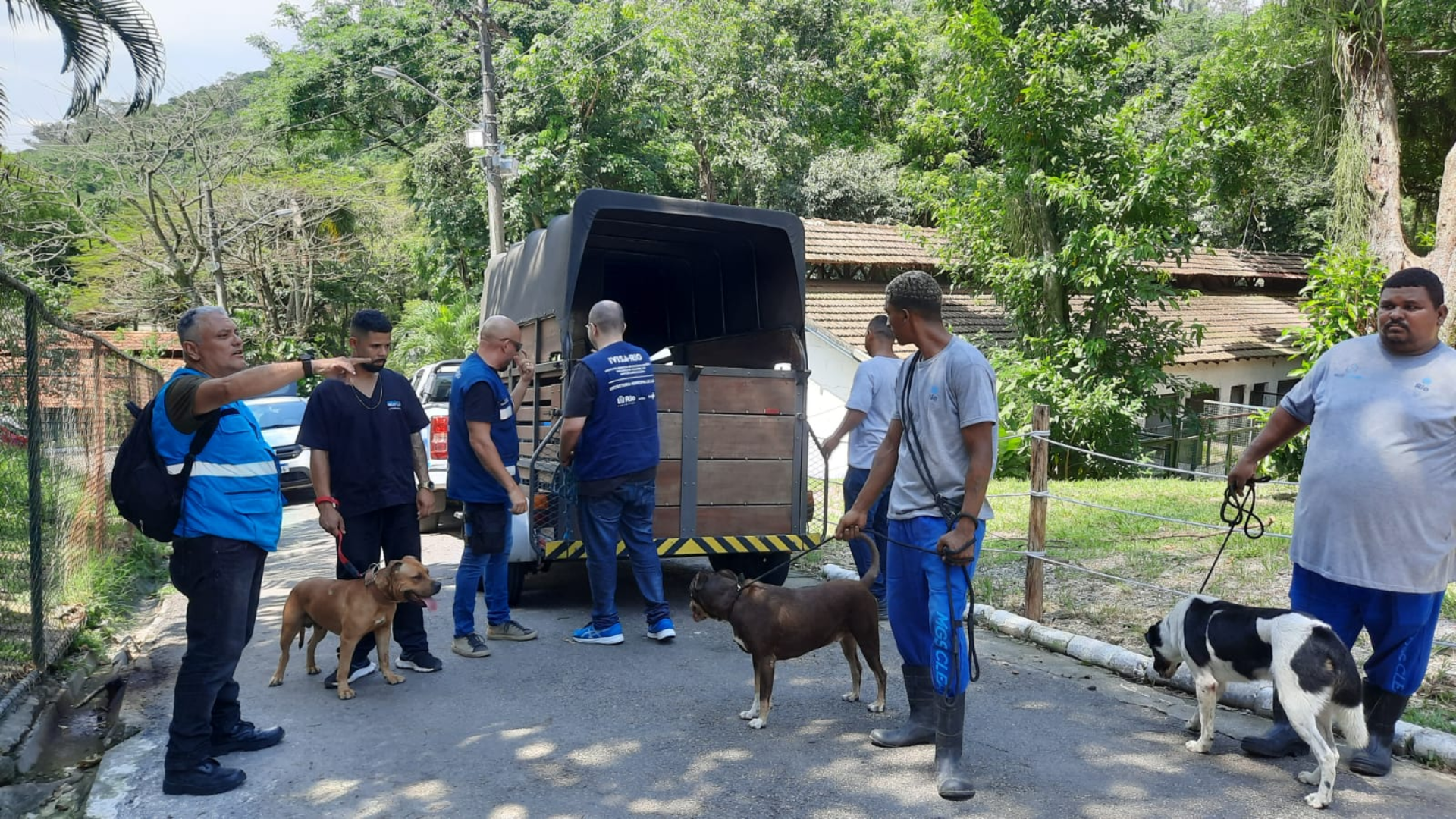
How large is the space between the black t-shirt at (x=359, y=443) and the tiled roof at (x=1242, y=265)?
909 inches

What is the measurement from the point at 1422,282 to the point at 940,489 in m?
2.02

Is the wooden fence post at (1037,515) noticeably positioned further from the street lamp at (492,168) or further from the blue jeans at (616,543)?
the street lamp at (492,168)

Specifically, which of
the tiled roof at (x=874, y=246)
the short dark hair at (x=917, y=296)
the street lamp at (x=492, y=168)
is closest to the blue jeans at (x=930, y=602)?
the short dark hair at (x=917, y=296)

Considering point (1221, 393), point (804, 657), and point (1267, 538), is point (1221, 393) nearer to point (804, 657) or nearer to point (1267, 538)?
point (1267, 538)

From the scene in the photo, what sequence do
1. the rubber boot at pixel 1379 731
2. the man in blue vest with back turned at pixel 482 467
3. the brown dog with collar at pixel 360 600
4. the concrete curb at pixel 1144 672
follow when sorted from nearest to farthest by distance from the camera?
the rubber boot at pixel 1379 731 → the concrete curb at pixel 1144 672 → the brown dog with collar at pixel 360 600 → the man in blue vest with back turned at pixel 482 467

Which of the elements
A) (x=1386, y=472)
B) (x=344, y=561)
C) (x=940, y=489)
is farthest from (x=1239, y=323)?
(x=344, y=561)

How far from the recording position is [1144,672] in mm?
5750

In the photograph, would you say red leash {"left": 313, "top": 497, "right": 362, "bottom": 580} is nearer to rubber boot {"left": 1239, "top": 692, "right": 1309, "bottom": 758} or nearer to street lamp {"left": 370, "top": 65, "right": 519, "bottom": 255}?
rubber boot {"left": 1239, "top": 692, "right": 1309, "bottom": 758}

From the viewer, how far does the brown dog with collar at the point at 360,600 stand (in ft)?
17.3

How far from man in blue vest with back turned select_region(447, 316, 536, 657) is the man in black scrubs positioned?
33 centimetres

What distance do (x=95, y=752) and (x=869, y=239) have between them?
61.6 feet

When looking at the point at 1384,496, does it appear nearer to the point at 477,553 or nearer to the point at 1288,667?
the point at 1288,667

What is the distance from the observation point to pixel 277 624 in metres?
7.10

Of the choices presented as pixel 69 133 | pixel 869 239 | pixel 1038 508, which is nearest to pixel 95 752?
pixel 1038 508
